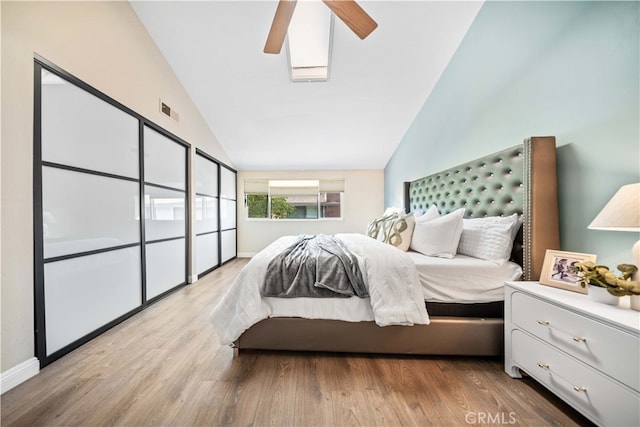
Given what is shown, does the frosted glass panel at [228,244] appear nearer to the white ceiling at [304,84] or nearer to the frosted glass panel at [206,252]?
the frosted glass panel at [206,252]

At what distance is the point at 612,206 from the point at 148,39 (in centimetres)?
381

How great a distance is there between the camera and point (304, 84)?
9.83 ft

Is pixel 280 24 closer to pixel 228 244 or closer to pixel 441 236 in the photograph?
pixel 441 236

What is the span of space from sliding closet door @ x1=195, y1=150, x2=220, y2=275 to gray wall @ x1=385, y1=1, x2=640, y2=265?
357cm

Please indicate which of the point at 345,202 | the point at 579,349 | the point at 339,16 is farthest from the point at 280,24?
the point at 345,202

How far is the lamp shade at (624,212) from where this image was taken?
960 millimetres

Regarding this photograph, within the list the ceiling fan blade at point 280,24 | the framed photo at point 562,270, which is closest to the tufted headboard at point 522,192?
the framed photo at point 562,270

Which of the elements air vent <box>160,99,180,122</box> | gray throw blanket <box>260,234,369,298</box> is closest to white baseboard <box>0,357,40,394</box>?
gray throw blanket <box>260,234,369,298</box>

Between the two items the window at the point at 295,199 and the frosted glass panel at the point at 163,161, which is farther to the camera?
the window at the point at 295,199

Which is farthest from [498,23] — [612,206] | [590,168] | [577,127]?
[612,206]

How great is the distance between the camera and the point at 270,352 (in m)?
1.67

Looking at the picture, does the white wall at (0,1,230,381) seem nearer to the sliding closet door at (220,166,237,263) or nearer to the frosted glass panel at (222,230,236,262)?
the sliding closet door at (220,166,237,263)

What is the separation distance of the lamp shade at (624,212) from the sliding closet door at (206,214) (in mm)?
3940

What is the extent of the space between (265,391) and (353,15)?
2.43 metres
